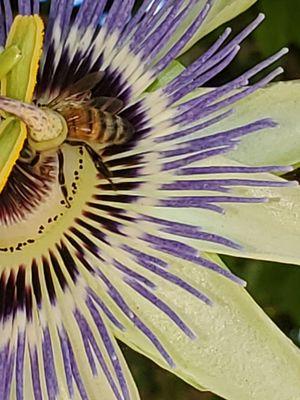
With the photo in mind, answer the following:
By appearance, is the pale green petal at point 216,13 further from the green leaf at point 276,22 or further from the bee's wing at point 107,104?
the green leaf at point 276,22

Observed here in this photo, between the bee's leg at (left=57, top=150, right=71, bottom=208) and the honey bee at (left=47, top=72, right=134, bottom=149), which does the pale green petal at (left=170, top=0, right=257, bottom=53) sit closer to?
the honey bee at (left=47, top=72, right=134, bottom=149)

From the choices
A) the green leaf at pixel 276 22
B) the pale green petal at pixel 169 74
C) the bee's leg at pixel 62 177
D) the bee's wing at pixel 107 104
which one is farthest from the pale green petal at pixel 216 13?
the green leaf at pixel 276 22

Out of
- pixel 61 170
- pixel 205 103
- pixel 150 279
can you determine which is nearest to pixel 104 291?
pixel 150 279

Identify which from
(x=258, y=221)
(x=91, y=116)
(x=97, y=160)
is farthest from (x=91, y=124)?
(x=258, y=221)

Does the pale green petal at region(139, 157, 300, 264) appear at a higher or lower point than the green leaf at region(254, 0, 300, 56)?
lower

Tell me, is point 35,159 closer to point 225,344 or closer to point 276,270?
point 225,344

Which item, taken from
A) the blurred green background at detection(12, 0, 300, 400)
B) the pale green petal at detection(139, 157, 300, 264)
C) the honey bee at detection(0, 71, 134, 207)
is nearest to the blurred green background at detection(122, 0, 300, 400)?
the blurred green background at detection(12, 0, 300, 400)
